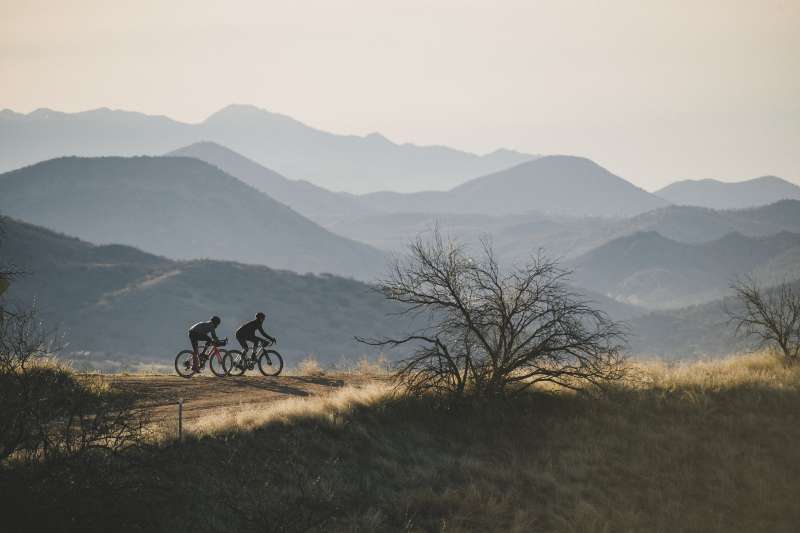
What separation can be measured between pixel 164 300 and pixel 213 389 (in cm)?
13648

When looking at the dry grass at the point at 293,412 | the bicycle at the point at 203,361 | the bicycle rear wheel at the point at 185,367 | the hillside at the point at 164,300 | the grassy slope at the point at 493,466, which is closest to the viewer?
the grassy slope at the point at 493,466

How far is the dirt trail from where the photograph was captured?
52.2 feet

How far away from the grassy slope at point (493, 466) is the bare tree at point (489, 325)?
782mm

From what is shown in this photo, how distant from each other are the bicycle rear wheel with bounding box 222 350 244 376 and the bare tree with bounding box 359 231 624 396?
194 inches

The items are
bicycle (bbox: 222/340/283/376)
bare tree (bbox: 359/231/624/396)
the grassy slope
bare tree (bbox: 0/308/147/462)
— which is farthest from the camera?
bicycle (bbox: 222/340/283/376)

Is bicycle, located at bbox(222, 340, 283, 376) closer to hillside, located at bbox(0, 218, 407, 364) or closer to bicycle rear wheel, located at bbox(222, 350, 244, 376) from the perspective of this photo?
bicycle rear wheel, located at bbox(222, 350, 244, 376)

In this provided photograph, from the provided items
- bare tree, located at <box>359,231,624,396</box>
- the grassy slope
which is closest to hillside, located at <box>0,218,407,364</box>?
bare tree, located at <box>359,231,624,396</box>

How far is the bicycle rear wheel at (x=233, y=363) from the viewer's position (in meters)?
21.4

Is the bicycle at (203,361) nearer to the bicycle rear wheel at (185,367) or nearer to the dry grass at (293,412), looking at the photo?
the bicycle rear wheel at (185,367)

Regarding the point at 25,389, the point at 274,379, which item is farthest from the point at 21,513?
the point at 274,379

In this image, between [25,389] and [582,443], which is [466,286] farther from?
[25,389]

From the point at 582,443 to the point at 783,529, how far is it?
4.35 m

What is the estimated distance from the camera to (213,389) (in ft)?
60.6

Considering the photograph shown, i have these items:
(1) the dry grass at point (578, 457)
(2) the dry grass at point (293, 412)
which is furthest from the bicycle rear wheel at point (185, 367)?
(1) the dry grass at point (578, 457)
